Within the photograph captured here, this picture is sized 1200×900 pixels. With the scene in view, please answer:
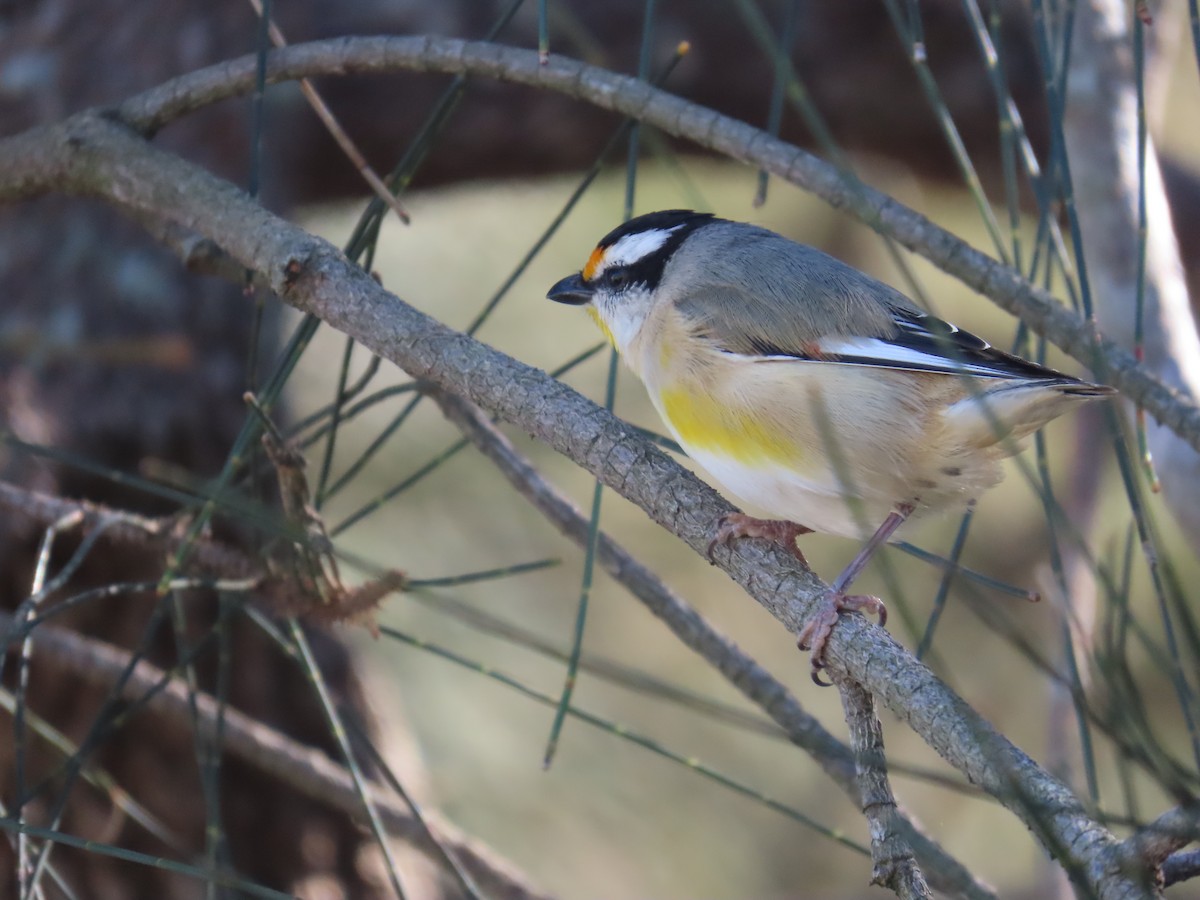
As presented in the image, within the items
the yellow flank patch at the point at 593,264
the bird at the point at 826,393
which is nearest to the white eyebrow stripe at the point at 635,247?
the yellow flank patch at the point at 593,264

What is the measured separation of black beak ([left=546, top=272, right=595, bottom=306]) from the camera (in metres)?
2.42

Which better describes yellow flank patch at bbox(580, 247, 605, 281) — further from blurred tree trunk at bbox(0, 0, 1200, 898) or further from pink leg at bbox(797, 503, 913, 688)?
pink leg at bbox(797, 503, 913, 688)

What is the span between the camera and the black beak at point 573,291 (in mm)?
2424

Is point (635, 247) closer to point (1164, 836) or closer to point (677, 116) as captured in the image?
point (677, 116)

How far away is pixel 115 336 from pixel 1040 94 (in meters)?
3.10

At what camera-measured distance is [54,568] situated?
2.61 m

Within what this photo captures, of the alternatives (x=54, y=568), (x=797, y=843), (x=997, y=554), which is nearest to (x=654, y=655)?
(x=797, y=843)

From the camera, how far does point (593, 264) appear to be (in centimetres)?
241

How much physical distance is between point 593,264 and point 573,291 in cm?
7

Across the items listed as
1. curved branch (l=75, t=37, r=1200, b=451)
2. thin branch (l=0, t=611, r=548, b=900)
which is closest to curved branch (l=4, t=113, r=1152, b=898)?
curved branch (l=75, t=37, r=1200, b=451)

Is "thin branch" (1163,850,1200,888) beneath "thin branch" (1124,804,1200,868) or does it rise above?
above

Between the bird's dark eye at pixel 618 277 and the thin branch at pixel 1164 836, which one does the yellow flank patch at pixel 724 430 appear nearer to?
the bird's dark eye at pixel 618 277

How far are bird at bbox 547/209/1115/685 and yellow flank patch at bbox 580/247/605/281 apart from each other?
0.22 m

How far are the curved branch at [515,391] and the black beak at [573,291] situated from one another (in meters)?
0.88
